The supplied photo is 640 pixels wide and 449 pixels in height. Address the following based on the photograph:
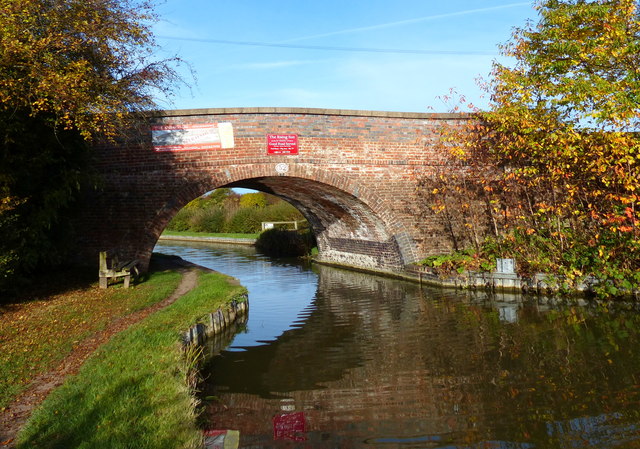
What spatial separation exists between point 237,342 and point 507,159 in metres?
8.28

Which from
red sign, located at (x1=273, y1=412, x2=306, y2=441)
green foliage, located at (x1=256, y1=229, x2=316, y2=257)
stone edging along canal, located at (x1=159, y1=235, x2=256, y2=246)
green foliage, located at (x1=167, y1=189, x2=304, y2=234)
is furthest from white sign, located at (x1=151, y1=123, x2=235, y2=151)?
green foliage, located at (x1=167, y1=189, x2=304, y2=234)

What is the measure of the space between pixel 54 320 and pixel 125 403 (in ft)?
13.2

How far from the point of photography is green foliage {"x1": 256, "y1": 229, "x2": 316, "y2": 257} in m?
23.4

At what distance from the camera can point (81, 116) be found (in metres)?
8.10

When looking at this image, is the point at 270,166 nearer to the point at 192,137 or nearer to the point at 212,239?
the point at 192,137

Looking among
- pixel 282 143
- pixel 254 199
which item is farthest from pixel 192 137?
pixel 254 199

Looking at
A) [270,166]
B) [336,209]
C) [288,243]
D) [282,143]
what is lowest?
[288,243]

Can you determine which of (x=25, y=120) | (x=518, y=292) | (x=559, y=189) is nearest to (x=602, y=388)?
(x=518, y=292)

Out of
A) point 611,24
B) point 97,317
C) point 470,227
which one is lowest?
point 97,317

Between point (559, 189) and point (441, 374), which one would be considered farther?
point (559, 189)

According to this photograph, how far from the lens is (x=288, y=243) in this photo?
23719 mm

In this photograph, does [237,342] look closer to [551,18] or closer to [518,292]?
[518,292]

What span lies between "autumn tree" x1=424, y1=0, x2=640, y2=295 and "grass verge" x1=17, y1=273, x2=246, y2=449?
316 inches

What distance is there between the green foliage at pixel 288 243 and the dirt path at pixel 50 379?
14790 millimetres
